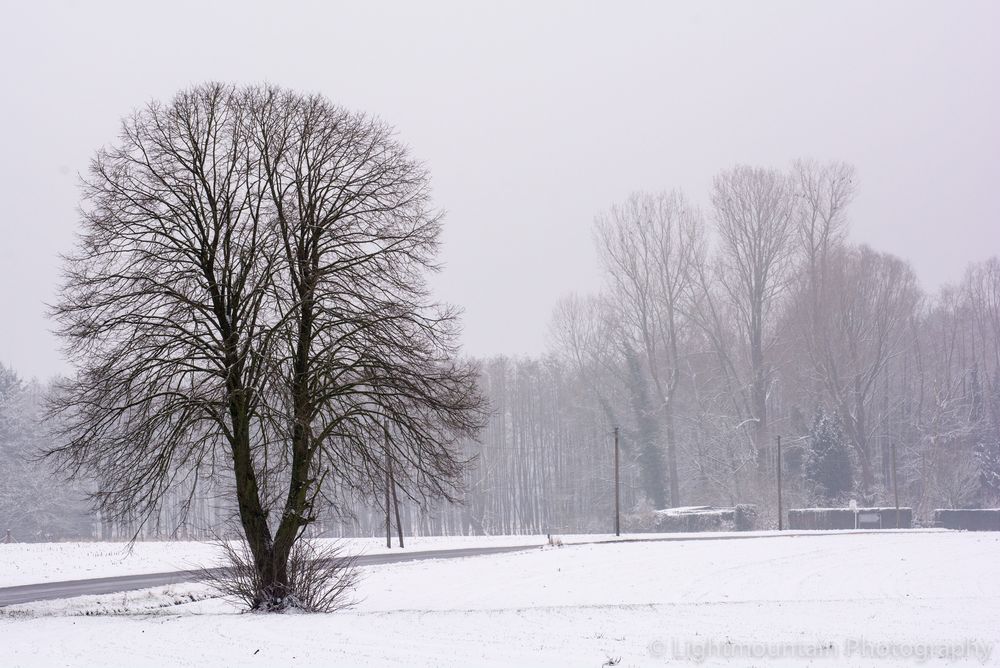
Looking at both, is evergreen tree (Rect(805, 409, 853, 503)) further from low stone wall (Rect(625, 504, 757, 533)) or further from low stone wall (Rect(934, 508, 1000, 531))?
low stone wall (Rect(934, 508, 1000, 531))

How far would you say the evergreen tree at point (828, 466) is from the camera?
67875 mm

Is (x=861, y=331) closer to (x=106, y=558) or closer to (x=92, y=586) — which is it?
(x=106, y=558)

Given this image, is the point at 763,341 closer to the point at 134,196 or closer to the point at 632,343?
the point at 632,343

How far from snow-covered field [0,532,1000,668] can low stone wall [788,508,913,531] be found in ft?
91.1

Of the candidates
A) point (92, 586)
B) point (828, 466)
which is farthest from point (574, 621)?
point (828, 466)

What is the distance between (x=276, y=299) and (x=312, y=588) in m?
6.09

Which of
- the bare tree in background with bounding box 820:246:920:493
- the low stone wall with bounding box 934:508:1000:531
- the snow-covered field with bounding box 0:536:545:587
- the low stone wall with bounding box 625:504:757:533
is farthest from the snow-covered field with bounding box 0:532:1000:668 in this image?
the bare tree in background with bounding box 820:246:920:493

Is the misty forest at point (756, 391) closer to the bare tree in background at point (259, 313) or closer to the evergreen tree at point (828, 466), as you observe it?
the evergreen tree at point (828, 466)

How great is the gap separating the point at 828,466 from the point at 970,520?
9300mm

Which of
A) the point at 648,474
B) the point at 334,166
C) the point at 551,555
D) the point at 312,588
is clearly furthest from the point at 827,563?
the point at 648,474

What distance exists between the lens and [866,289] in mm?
75250

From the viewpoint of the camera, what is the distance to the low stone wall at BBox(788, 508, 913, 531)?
61938 mm

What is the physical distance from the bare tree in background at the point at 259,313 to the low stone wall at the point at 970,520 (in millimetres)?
51027

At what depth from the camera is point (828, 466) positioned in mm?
67875
